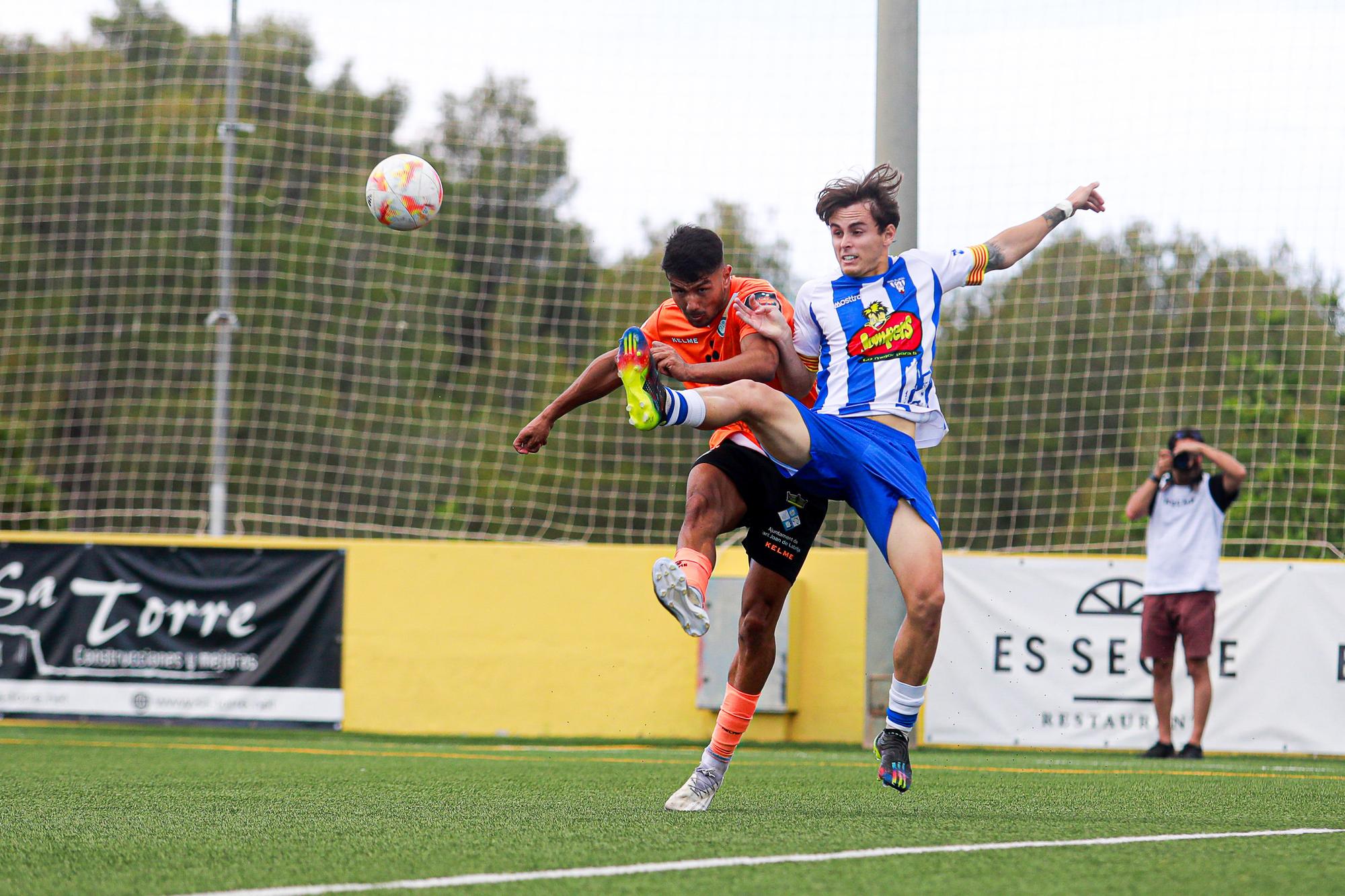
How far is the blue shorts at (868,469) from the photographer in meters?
4.42

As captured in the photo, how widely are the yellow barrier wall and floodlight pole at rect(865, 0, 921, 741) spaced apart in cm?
80

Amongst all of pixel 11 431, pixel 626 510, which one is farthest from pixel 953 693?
pixel 11 431

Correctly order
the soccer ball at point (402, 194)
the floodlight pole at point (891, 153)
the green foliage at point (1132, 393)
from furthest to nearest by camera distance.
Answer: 1. the green foliage at point (1132, 393)
2. the floodlight pole at point (891, 153)
3. the soccer ball at point (402, 194)

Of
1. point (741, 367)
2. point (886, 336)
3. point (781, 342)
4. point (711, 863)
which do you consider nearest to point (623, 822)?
point (711, 863)

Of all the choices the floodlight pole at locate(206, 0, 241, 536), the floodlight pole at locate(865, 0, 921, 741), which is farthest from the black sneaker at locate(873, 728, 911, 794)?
the floodlight pole at locate(206, 0, 241, 536)

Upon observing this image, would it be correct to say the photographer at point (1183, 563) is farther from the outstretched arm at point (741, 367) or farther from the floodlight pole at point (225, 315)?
the floodlight pole at point (225, 315)

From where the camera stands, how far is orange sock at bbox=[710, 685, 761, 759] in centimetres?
469

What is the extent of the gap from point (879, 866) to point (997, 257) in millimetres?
2448

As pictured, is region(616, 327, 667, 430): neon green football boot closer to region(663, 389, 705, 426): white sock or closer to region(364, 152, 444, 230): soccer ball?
region(663, 389, 705, 426): white sock

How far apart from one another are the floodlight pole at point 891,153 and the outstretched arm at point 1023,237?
11.6ft

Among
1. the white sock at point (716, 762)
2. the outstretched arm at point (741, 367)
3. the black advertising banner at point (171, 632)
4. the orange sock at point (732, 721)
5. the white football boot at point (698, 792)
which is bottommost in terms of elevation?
the black advertising banner at point (171, 632)

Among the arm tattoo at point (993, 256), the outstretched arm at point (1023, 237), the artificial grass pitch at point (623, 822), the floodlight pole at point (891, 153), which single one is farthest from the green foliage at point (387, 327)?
the arm tattoo at point (993, 256)

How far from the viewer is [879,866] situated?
3.20m

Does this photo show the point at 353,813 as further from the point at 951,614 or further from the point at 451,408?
the point at 451,408
